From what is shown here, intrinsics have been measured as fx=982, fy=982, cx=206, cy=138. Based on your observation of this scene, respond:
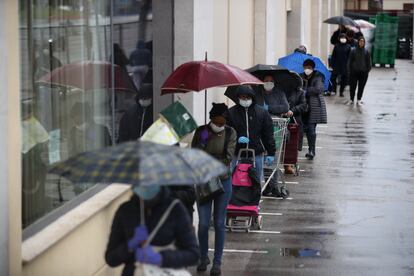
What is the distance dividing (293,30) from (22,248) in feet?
73.1

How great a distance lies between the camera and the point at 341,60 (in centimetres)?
3136

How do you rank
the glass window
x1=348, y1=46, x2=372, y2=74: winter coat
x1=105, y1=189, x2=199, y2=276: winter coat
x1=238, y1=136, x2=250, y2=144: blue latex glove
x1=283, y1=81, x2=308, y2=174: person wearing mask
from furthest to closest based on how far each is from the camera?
x1=348, y1=46, x2=372, y2=74: winter coat
x1=283, y1=81, x2=308, y2=174: person wearing mask
x1=238, y1=136, x2=250, y2=144: blue latex glove
the glass window
x1=105, y1=189, x2=199, y2=276: winter coat

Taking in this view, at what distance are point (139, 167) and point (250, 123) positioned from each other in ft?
22.5

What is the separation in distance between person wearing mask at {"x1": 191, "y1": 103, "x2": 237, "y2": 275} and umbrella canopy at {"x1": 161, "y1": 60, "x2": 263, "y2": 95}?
1.51 ft

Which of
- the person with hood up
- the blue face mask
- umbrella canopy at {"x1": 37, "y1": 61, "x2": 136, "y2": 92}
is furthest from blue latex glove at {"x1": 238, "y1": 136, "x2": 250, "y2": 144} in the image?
the blue face mask

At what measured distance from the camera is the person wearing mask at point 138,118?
11.1m

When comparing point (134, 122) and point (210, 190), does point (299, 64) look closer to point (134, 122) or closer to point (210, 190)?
point (134, 122)

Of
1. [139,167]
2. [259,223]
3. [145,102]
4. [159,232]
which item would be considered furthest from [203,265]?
[139,167]

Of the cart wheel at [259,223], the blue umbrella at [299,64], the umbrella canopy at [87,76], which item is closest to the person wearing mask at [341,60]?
the blue umbrella at [299,64]

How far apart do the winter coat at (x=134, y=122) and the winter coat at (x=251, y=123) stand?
1056 millimetres

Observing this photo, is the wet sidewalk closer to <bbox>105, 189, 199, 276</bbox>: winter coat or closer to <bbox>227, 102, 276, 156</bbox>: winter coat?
<bbox>227, 102, 276, 156</bbox>: winter coat

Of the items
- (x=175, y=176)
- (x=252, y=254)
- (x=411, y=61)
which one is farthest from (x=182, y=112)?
(x=411, y=61)

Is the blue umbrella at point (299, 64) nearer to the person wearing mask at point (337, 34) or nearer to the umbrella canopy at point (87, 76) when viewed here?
the umbrella canopy at point (87, 76)

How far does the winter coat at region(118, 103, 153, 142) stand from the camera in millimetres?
11016
